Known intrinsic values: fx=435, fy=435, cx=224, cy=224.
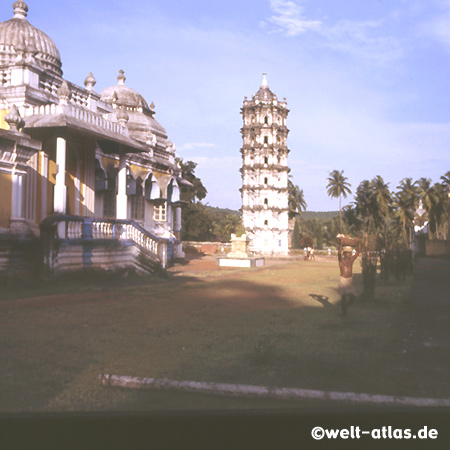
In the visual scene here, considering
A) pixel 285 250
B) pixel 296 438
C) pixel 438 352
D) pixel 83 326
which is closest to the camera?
pixel 296 438

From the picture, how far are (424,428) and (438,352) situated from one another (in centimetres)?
345

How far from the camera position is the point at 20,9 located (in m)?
18.7

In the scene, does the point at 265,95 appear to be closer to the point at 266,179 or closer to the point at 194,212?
the point at 266,179

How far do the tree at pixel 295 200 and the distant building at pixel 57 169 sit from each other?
191ft

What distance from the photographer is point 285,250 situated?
60.3 metres

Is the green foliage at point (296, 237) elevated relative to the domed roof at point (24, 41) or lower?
lower

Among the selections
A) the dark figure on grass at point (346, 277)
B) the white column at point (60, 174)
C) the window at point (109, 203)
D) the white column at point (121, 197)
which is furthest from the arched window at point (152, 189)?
the dark figure on grass at point (346, 277)

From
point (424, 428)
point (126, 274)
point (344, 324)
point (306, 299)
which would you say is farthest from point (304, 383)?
point (126, 274)

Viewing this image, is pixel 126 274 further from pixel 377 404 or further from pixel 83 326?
pixel 377 404

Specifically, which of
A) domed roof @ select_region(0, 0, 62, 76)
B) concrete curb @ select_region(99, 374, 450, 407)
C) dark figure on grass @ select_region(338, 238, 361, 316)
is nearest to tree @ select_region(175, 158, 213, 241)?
domed roof @ select_region(0, 0, 62, 76)

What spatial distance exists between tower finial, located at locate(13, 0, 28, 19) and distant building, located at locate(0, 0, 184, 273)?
0.13ft

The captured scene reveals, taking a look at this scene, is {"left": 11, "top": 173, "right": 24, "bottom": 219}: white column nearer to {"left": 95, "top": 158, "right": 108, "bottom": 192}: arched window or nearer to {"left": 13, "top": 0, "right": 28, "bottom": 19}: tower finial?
{"left": 95, "top": 158, "right": 108, "bottom": 192}: arched window

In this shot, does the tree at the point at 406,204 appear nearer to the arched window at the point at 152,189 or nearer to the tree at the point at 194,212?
the tree at the point at 194,212

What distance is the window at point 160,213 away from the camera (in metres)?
25.7
